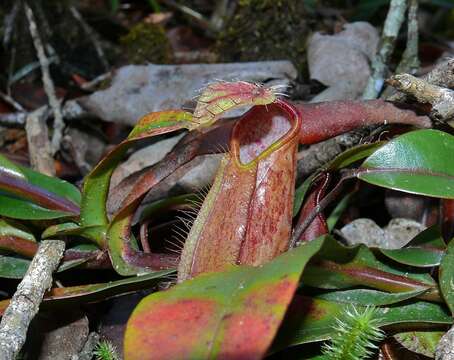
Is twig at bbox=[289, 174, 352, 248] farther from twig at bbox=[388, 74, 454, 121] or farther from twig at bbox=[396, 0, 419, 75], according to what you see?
twig at bbox=[396, 0, 419, 75]

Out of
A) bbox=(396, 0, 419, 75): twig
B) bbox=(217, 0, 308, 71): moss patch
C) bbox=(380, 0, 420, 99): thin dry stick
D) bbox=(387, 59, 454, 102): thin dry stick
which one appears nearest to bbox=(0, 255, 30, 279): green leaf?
bbox=(387, 59, 454, 102): thin dry stick

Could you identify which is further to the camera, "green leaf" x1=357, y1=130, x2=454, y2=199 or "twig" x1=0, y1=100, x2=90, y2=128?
"twig" x1=0, y1=100, x2=90, y2=128

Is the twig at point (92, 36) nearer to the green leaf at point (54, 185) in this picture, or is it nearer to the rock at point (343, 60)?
the rock at point (343, 60)

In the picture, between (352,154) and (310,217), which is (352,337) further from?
(352,154)

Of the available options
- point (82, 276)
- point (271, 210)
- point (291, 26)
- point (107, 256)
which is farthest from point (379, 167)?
point (291, 26)

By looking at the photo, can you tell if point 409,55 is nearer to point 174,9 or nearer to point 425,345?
point 425,345
